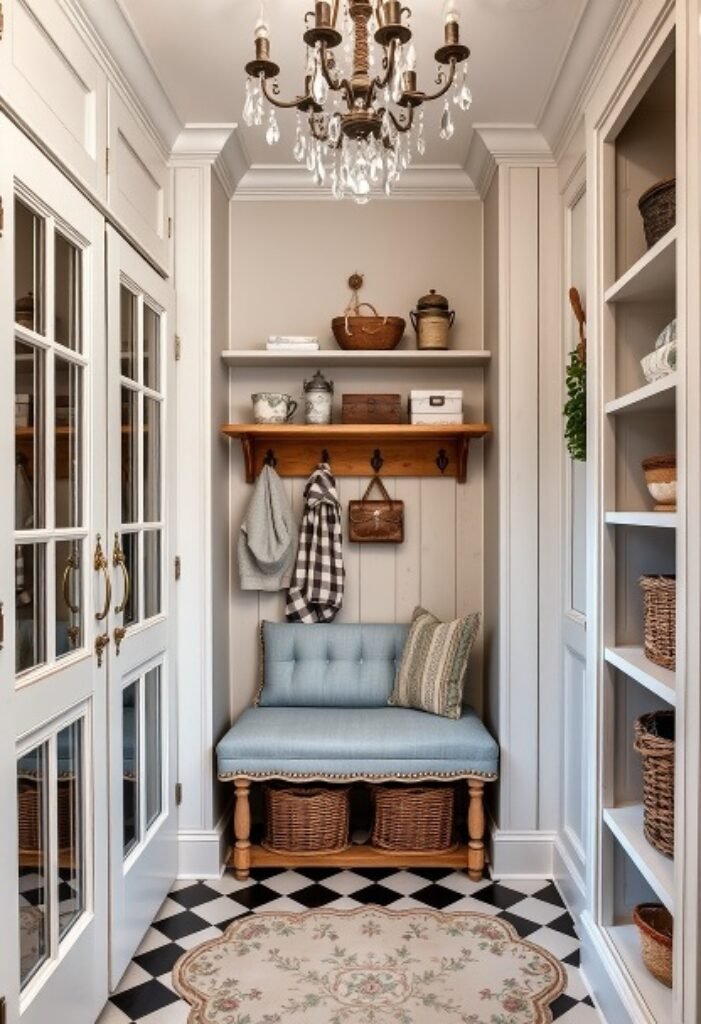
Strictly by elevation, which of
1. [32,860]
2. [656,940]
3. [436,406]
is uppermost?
[436,406]

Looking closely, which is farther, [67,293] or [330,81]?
[67,293]

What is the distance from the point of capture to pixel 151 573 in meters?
2.76

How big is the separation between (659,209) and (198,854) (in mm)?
2560

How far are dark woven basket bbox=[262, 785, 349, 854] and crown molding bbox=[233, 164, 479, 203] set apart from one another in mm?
2336

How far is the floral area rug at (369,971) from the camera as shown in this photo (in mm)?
2219

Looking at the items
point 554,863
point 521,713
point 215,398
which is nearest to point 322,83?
point 215,398

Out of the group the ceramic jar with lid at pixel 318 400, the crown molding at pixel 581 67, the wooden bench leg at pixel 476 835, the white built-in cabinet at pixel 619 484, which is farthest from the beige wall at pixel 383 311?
the white built-in cabinet at pixel 619 484

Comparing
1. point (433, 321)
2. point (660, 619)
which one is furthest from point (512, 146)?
point (660, 619)

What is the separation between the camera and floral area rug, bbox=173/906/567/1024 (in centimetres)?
222

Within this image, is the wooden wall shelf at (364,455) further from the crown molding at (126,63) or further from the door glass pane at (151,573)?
the crown molding at (126,63)

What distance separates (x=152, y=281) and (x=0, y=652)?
1.52 m

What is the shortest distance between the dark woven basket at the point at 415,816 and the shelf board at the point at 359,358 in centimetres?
162

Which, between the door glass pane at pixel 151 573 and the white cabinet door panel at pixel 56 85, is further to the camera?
the door glass pane at pixel 151 573

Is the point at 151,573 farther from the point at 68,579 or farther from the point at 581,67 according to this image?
the point at 581,67
